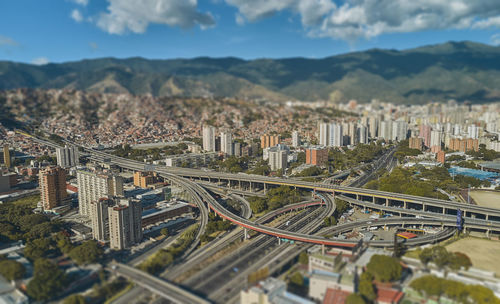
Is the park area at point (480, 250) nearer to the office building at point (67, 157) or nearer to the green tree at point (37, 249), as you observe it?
the green tree at point (37, 249)

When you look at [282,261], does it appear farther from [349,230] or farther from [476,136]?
[476,136]

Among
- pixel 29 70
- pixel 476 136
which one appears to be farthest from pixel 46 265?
pixel 29 70

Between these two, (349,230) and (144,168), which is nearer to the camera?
(349,230)

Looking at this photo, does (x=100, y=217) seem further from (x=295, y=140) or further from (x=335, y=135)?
(x=335, y=135)

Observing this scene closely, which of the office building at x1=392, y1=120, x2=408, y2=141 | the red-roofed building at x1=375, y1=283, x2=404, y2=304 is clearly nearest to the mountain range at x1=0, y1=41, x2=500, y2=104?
the office building at x1=392, y1=120, x2=408, y2=141

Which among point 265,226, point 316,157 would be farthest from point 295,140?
point 265,226
